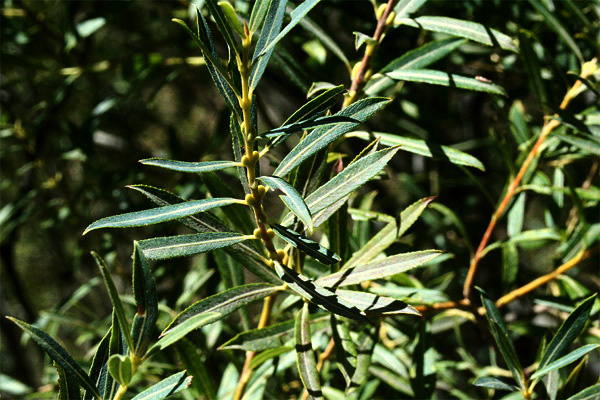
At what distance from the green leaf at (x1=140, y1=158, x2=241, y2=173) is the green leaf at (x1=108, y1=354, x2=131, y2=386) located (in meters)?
0.14

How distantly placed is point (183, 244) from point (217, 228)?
52 millimetres

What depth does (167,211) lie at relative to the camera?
0.42 metres

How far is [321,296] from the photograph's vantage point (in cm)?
44

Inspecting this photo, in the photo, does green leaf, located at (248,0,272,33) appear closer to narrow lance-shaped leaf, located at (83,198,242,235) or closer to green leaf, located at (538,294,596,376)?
narrow lance-shaped leaf, located at (83,198,242,235)

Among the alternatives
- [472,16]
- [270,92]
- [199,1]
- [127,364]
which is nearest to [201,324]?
[127,364]

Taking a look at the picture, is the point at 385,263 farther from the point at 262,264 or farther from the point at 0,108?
the point at 0,108

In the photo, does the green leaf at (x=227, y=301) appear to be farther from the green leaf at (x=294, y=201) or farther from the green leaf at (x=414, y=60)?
the green leaf at (x=414, y=60)

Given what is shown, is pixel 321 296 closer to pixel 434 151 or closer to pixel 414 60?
pixel 434 151

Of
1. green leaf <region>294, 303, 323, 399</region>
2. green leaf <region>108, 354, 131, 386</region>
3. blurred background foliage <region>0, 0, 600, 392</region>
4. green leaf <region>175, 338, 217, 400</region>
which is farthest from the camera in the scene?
blurred background foliage <region>0, 0, 600, 392</region>

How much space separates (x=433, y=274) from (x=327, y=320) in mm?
645

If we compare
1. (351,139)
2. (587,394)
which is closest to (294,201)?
(587,394)

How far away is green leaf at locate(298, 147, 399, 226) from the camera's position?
0.43m

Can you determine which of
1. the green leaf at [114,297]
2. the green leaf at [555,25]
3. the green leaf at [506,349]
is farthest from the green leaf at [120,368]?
the green leaf at [555,25]

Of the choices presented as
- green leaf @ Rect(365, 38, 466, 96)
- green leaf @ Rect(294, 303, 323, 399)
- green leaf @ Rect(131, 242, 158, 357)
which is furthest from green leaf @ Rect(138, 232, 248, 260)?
green leaf @ Rect(365, 38, 466, 96)
